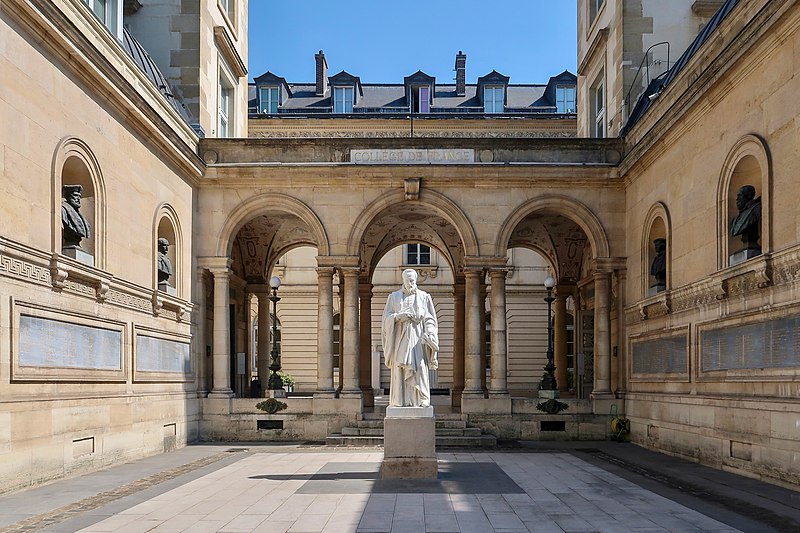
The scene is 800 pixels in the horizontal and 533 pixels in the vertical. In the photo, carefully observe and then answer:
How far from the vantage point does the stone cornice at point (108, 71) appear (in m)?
12.6

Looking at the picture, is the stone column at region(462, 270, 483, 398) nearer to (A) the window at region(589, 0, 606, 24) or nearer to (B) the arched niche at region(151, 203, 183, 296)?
(B) the arched niche at region(151, 203, 183, 296)

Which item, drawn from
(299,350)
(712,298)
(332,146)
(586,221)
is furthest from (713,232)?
(299,350)

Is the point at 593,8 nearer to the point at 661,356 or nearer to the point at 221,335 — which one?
the point at 661,356

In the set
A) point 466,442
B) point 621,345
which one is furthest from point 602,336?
point 466,442

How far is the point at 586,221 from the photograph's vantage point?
21266mm

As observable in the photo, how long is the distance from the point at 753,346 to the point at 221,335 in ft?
40.7

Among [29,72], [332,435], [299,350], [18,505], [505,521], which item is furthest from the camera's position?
[299,350]

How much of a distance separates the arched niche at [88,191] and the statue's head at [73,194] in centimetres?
3

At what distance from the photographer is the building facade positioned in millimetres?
12508

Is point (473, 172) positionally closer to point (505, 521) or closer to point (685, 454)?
point (685, 454)

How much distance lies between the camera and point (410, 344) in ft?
44.5

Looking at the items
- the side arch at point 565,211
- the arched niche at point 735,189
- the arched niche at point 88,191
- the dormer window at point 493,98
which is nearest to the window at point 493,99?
the dormer window at point 493,98

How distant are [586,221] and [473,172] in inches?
118

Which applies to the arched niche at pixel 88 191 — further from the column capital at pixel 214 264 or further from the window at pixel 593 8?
the window at pixel 593 8
